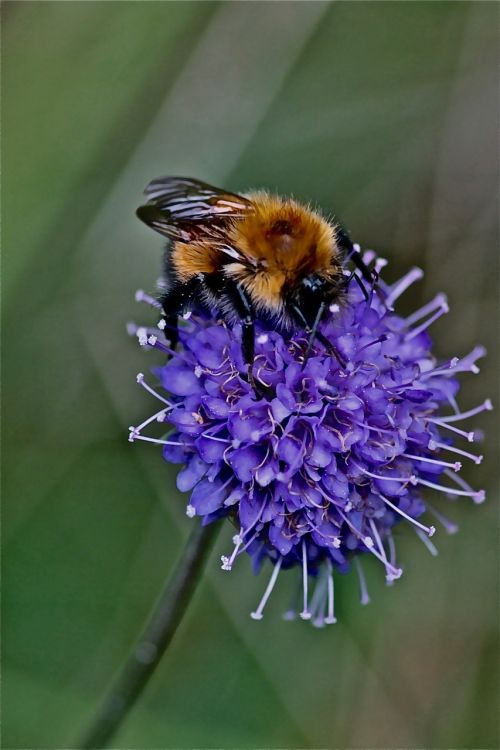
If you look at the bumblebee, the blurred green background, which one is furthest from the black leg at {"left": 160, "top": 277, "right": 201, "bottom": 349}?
the blurred green background

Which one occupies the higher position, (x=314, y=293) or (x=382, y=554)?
(x=314, y=293)

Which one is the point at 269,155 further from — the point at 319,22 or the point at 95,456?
the point at 95,456

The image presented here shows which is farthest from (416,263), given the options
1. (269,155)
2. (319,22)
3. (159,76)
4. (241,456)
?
(241,456)

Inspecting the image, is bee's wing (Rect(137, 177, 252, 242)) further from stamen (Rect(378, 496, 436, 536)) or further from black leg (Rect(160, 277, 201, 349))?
stamen (Rect(378, 496, 436, 536))

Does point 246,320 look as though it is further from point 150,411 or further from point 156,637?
point 150,411

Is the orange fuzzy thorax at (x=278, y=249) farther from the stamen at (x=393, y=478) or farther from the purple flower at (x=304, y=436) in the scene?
the stamen at (x=393, y=478)

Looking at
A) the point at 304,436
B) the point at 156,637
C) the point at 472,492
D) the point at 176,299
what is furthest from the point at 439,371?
the point at 156,637
